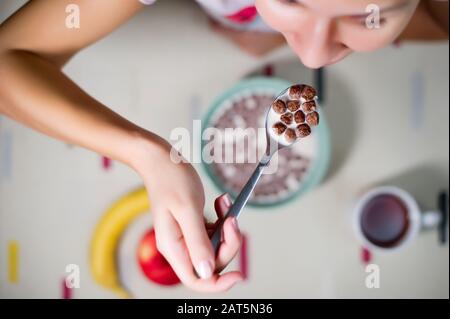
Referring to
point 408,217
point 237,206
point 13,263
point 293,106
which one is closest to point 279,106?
point 293,106

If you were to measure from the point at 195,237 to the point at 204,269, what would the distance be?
3 centimetres

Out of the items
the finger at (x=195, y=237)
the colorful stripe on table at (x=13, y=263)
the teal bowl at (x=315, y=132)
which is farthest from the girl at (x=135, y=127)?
the colorful stripe on table at (x=13, y=263)

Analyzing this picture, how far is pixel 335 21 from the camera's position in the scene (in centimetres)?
47

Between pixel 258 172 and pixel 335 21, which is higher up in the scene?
pixel 335 21

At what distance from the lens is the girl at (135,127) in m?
0.46

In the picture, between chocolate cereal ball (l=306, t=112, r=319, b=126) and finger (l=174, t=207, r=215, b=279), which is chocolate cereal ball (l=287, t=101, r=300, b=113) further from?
finger (l=174, t=207, r=215, b=279)

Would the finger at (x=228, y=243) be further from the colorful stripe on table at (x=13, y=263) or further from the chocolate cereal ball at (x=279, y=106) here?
the colorful stripe on table at (x=13, y=263)

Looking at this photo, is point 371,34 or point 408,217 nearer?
point 371,34

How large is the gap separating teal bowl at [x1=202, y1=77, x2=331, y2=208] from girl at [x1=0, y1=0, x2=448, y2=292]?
197mm

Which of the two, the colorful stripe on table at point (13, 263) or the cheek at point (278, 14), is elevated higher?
the cheek at point (278, 14)

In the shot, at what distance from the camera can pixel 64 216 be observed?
767 mm

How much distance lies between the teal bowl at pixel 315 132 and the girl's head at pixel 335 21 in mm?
211

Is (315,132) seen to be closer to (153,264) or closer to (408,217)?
(408,217)

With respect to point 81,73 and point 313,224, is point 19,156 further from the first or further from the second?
point 313,224
